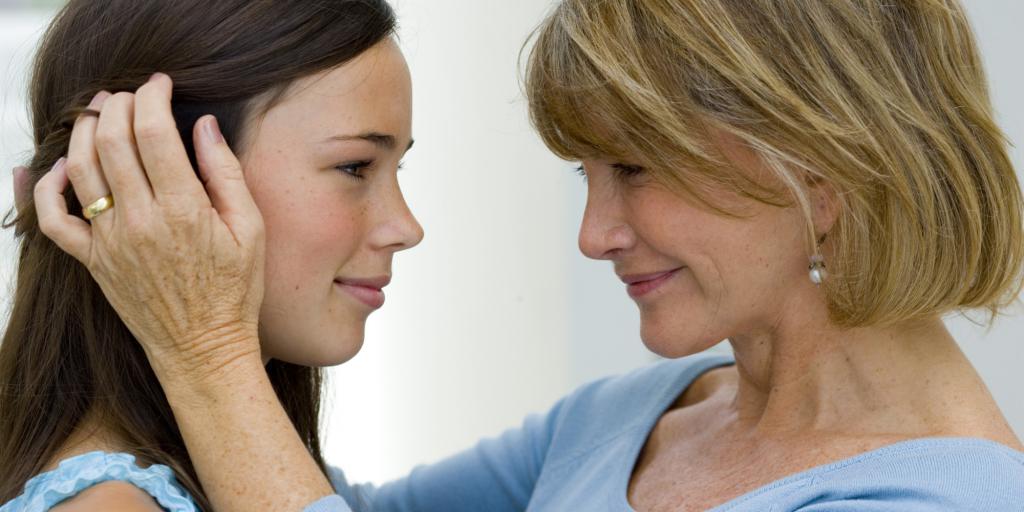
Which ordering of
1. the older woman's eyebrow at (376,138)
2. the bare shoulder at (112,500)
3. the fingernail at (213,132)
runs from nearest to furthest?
the bare shoulder at (112,500) → the fingernail at (213,132) → the older woman's eyebrow at (376,138)

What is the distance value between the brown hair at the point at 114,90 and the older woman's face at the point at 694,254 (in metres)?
0.38

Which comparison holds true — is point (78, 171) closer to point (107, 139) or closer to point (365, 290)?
point (107, 139)

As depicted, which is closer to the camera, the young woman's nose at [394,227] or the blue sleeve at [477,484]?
the young woman's nose at [394,227]

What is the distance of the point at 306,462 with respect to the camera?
1.28 meters

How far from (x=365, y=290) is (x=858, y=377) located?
0.64 meters

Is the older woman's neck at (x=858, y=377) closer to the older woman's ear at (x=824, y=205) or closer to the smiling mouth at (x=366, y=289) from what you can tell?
the older woman's ear at (x=824, y=205)

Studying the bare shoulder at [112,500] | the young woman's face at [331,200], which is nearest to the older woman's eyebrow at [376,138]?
the young woman's face at [331,200]

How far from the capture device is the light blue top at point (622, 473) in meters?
1.28

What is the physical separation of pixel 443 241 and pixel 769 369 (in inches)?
60.4

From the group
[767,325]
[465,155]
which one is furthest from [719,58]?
[465,155]

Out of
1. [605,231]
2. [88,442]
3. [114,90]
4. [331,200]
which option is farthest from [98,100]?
[605,231]

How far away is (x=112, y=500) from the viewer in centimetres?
121

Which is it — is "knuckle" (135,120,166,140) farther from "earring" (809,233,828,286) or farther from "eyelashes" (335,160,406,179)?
"earring" (809,233,828,286)

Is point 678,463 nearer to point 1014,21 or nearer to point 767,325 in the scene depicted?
point 767,325
